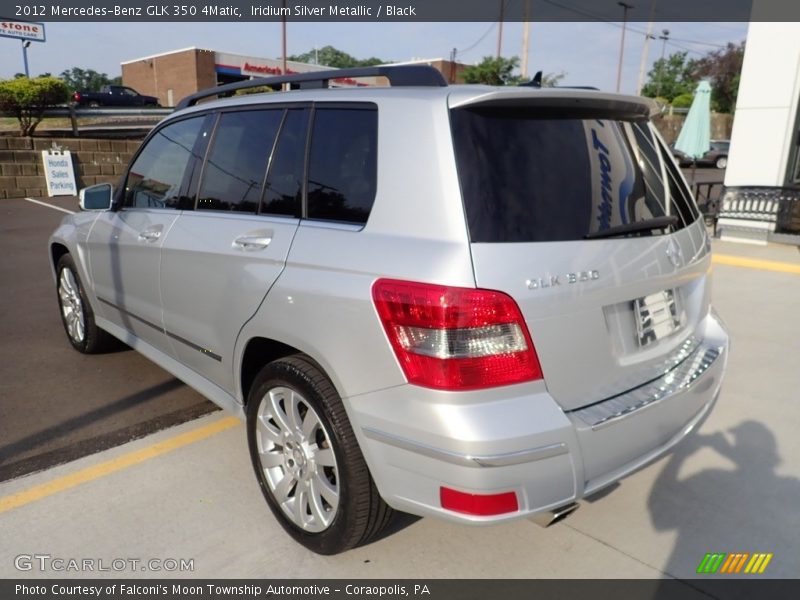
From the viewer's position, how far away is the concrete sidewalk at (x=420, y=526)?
2.47 m

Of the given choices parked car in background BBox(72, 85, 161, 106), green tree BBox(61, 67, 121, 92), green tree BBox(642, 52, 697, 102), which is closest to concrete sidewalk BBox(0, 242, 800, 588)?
parked car in background BBox(72, 85, 161, 106)

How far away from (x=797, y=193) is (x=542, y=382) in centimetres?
924

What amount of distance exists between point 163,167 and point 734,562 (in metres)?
3.52

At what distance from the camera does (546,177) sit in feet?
7.12

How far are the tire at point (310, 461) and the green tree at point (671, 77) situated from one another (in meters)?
66.7

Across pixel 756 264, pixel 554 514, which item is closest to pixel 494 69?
pixel 756 264

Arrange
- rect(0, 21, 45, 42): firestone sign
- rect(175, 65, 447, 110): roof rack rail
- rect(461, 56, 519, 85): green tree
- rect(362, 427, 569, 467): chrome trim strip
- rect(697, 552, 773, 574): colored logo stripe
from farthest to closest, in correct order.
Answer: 1. rect(461, 56, 519, 85): green tree
2. rect(0, 21, 45, 42): firestone sign
3. rect(697, 552, 773, 574): colored logo stripe
4. rect(175, 65, 447, 110): roof rack rail
5. rect(362, 427, 569, 467): chrome trim strip

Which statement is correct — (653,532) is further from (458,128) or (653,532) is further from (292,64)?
(292,64)

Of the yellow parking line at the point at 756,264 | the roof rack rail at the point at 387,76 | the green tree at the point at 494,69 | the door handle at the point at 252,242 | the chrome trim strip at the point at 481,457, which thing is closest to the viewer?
the chrome trim strip at the point at 481,457

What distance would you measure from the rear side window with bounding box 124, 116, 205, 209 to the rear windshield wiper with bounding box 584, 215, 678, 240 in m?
2.22

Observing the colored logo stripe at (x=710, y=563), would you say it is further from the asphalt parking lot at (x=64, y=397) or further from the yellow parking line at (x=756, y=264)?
the yellow parking line at (x=756, y=264)

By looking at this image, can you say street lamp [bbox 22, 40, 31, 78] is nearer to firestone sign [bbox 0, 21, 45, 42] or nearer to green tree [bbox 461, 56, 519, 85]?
firestone sign [bbox 0, 21, 45, 42]

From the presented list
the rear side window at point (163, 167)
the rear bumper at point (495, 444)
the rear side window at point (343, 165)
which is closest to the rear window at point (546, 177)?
the rear side window at point (343, 165)

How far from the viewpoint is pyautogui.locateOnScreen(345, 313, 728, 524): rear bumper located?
74.9 inches
